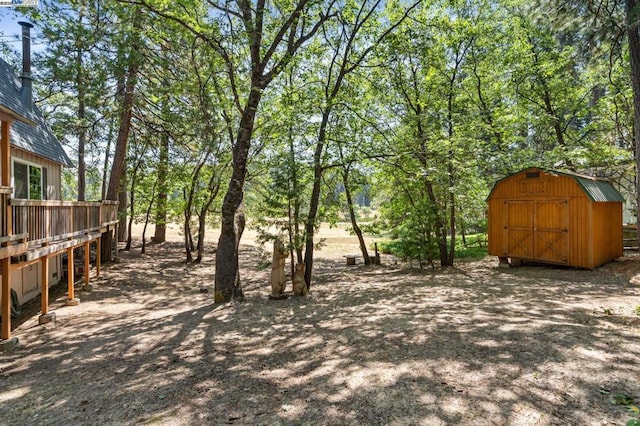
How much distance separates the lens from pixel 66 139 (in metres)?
15.5

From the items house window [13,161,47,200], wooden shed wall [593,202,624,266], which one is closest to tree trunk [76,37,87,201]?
house window [13,161,47,200]

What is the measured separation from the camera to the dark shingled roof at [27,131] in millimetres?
7945

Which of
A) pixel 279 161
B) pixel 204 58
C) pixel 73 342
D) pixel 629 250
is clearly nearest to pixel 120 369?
pixel 73 342

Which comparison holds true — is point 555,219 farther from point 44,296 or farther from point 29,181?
point 29,181

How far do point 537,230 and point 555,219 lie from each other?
0.63 metres

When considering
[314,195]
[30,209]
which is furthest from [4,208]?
[314,195]

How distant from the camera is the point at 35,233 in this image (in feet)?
21.2

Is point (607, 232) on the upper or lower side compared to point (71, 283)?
upper

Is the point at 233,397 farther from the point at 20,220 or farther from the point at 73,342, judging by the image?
the point at 20,220

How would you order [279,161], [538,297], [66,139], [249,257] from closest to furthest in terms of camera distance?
[538,297]
[279,161]
[66,139]
[249,257]

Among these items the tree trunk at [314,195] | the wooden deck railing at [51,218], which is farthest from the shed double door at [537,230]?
the wooden deck railing at [51,218]

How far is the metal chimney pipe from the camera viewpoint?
27.9 feet

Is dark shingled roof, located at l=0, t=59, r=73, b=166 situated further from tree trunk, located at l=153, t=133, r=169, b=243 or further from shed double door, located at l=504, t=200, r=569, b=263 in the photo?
shed double door, located at l=504, t=200, r=569, b=263

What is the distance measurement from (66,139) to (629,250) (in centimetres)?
2474
